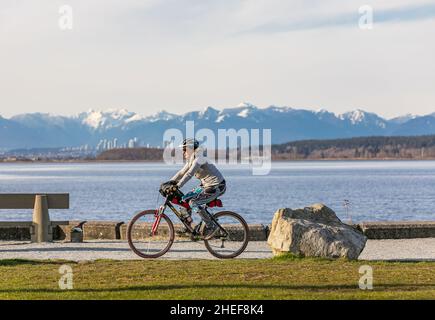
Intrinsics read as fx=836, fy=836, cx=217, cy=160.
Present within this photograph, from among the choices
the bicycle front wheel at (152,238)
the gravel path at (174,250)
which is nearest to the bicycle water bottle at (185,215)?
the bicycle front wheel at (152,238)

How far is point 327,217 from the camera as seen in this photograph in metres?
14.6

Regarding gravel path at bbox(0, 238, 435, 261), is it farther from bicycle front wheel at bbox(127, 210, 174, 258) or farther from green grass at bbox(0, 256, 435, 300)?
green grass at bbox(0, 256, 435, 300)

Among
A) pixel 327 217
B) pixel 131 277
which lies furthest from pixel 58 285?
pixel 327 217

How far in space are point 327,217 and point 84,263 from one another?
430 cm

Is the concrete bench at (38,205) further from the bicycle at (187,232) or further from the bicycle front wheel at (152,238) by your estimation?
the bicycle at (187,232)

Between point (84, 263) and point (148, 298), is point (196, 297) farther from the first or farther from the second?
point (84, 263)

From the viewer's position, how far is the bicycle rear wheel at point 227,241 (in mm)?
14039

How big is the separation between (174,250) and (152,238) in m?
1.42

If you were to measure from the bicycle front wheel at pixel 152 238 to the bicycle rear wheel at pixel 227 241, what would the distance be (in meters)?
0.74

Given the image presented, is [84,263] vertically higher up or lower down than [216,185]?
lower down

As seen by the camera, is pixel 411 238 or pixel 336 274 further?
pixel 411 238

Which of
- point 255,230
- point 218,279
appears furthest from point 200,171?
point 255,230
